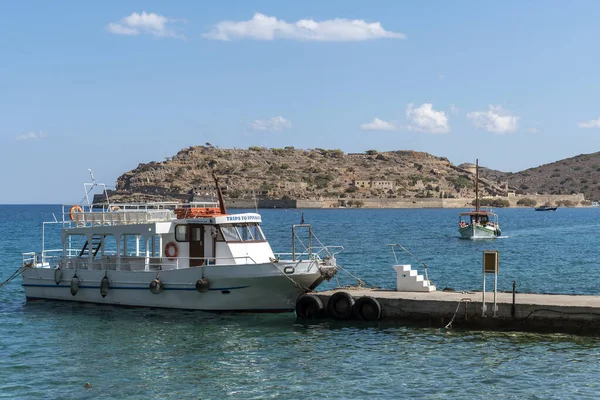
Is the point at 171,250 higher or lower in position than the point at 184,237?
lower

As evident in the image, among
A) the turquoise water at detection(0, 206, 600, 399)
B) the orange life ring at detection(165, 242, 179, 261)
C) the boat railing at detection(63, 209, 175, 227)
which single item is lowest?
the turquoise water at detection(0, 206, 600, 399)

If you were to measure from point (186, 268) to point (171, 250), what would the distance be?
1.56 meters

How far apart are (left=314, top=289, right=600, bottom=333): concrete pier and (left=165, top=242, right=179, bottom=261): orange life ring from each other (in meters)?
5.32

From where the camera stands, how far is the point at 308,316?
79.0ft

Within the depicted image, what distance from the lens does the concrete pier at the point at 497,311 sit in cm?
2102

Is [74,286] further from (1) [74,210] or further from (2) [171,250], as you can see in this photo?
(2) [171,250]

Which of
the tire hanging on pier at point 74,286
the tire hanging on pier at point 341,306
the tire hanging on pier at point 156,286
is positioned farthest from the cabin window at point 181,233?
the tire hanging on pier at point 341,306

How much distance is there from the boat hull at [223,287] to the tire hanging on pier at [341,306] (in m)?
1.11

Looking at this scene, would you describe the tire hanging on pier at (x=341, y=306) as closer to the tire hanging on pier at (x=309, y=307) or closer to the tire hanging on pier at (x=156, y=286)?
the tire hanging on pier at (x=309, y=307)

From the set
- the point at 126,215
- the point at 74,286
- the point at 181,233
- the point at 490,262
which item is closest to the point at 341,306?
the point at 490,262

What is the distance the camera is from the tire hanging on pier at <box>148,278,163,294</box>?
25.6 m

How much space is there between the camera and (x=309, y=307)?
24062 millimetres

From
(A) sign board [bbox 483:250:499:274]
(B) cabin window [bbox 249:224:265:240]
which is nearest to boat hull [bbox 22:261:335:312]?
(B) cabin window [bbox 249:224:265:240]

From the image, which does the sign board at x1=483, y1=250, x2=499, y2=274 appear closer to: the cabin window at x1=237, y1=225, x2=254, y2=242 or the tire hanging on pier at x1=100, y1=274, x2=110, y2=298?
the cabin window at x1=237, y1=225, x2=254, y2=242
